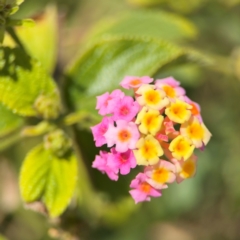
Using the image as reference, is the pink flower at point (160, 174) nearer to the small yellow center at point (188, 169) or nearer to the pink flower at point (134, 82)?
the small yellow center at point (188, 169)

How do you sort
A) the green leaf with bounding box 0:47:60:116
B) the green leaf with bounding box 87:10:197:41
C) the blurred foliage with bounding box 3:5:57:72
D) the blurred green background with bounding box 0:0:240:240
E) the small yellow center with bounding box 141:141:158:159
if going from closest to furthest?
the small yellow center with bounding box 141:141:158:159 < the green leaf with bounding box 0:47:60:116 < the blurred foliage with bounding box 3:5:57:72 < the green leaf with bounding box 87:10:197:41 < the blurred green background with bounding box 0:0:240:240

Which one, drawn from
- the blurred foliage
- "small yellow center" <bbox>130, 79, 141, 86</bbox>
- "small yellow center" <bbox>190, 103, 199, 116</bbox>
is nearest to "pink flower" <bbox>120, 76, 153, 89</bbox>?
"small yellow center" <bbox>130, 79, 141, 86</bbox>

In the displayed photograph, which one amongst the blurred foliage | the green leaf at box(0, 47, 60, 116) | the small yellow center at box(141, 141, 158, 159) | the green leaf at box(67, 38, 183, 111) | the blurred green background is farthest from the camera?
the blurred green background

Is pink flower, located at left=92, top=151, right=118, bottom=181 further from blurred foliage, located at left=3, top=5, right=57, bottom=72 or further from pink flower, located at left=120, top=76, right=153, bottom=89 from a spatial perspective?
blurred foliage, located at left=3, top=5, right=57, bottom=72

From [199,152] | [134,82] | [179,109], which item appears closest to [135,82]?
[134,82]

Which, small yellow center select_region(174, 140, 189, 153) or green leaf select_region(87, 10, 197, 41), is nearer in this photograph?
Answer: small yellow center select_region(174, 140, 189, 153)

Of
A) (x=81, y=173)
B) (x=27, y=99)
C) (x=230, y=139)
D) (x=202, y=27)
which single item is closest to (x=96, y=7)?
(x=202, y=27)

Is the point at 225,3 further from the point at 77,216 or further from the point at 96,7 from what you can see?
the point at 77,216
